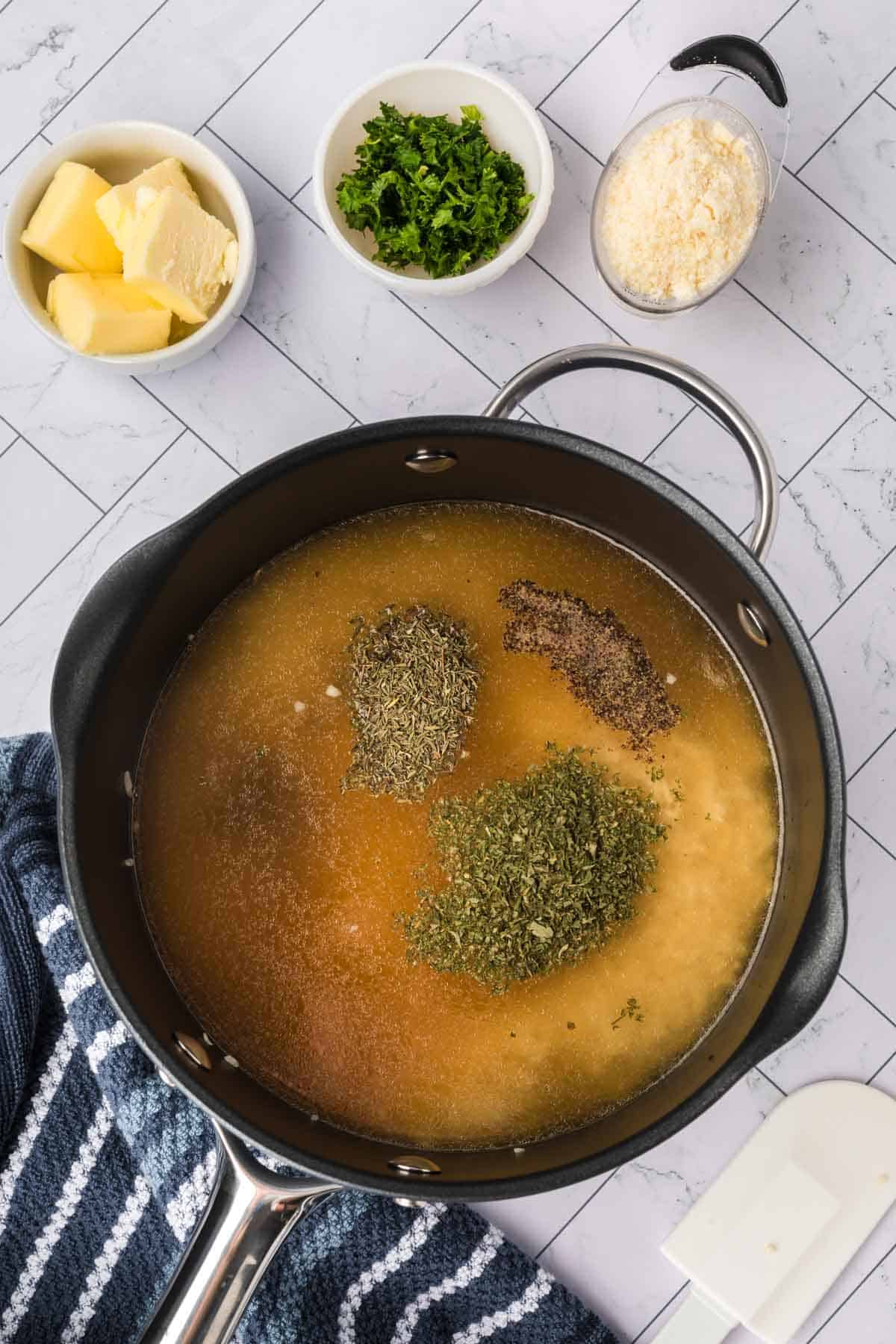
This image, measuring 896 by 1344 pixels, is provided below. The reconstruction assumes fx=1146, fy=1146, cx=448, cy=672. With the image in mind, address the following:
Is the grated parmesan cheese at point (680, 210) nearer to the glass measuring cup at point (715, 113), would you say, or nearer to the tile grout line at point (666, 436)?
the glass measuring cup at point (715, 113)

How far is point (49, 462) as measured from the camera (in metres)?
1.14

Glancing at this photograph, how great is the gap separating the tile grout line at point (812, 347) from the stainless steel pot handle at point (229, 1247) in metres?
0.87

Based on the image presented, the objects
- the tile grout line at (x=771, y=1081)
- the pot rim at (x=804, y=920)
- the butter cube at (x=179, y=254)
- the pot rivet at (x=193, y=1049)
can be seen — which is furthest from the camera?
the tile grout line at (x=771, y=1081)

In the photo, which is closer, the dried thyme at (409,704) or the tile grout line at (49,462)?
the dried thyme at (409,704)

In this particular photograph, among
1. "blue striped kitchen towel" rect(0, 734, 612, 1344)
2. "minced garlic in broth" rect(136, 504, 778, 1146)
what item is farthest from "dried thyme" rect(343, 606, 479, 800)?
"blue striped kitchen towel" rect(0, 734, 612, 1344)

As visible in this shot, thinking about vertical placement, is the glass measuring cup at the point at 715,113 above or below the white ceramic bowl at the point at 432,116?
above

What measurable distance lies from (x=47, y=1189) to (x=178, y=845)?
1.24 feet

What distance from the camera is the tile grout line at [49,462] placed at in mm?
1134

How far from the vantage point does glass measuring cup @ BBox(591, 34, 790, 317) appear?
3.51 feet

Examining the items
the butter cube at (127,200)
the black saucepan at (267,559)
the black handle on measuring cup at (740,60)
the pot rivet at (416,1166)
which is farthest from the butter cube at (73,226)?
the pot rivet at (416,1166)

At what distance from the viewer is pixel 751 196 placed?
3.51ft

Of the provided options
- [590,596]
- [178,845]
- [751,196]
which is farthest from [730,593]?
[178,845]

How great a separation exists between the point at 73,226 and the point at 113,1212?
92 cm

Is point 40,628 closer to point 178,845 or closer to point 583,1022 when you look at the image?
point 178,845
